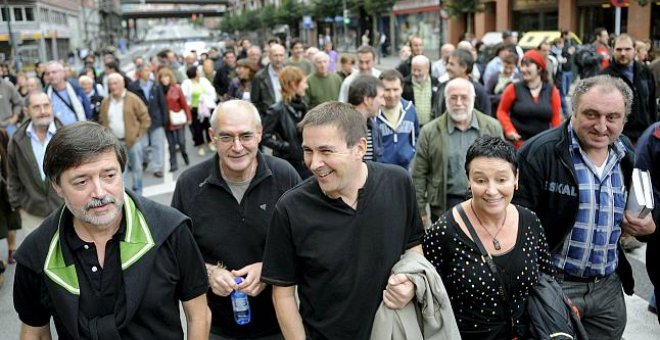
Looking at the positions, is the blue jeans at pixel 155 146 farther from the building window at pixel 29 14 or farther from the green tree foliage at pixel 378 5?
the green tree foliage at pixel 378 5

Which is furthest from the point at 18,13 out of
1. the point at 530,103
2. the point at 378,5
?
the point at 378,5

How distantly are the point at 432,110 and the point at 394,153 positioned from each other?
7.05 feet

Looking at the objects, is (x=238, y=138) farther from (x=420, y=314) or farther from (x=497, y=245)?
(x=497, y=245)

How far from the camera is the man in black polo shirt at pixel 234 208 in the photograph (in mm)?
3051

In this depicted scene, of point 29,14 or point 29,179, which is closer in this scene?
point 29,179

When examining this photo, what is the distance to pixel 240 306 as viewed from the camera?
3047 mm

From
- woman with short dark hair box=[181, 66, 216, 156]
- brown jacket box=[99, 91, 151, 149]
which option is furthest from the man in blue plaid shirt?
woman with short dark hair box=[181, 66, 216, 156]

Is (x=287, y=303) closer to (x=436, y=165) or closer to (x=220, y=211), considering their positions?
(x=220, y=211)

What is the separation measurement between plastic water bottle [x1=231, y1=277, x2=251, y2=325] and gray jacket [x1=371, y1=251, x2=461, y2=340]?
0.74 m

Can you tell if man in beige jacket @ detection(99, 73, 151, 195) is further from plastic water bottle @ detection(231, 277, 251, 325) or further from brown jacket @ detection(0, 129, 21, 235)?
plastic water bottle @ detection(231, 277, 251, 325)

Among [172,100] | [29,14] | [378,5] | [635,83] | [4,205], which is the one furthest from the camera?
[378,5]

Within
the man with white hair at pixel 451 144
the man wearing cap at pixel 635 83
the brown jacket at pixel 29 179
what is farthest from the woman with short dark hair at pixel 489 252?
the man wearing cap at pixel 635 83

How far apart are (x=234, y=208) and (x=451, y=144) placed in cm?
237

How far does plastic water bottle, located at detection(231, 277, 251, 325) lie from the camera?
303 cm
